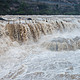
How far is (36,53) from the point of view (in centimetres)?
746

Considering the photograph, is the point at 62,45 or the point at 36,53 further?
the point at 62,45

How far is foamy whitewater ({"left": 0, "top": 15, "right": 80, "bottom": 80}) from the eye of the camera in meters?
5.51

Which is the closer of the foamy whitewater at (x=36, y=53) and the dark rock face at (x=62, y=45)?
the foamy whitewater at (x=36, y=53)

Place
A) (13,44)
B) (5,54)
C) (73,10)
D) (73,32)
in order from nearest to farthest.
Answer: (5,54) < (13,44) < (73,32) < (73,10)

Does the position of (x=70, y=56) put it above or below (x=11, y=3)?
below

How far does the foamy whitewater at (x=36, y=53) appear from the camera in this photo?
5508 mm

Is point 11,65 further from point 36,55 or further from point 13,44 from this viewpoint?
point 13,44

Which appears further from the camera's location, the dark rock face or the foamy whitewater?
the dark rock face

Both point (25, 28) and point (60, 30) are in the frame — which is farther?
point (60, 30)

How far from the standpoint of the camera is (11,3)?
20.0 meters

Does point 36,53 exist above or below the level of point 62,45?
below

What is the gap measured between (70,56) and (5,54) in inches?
124

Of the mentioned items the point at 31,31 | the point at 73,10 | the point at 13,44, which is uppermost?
the point at 73,10

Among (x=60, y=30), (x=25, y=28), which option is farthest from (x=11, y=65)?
(x=60, y=30)
